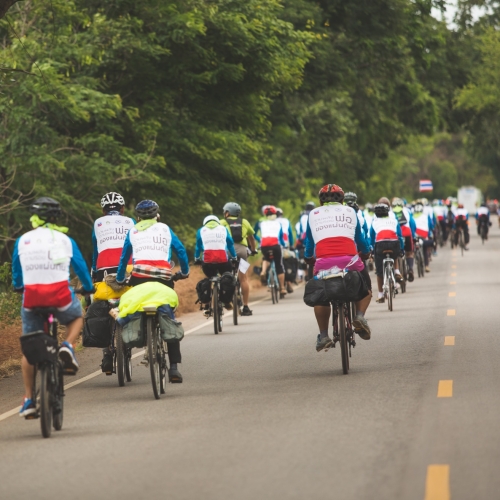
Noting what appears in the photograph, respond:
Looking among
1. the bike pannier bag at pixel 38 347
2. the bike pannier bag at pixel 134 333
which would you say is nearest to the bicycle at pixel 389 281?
the bike pannier bag at pixel 134 333

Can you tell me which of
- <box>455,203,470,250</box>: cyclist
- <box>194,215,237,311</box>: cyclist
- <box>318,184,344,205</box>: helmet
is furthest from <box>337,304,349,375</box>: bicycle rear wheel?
<box>455,203,470,250</box>: cyclist

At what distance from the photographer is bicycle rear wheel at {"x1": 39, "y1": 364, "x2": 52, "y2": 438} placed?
32.5ft

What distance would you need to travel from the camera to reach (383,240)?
23547 millimetres

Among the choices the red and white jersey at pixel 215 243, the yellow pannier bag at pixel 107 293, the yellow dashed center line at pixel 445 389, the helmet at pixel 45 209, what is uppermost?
the helmet at pixel 45 209

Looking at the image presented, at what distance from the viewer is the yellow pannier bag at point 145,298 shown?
12.1 m

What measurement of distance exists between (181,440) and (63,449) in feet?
2.87

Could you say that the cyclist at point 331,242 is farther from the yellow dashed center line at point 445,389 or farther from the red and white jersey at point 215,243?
the red and white jersey at point 215,243

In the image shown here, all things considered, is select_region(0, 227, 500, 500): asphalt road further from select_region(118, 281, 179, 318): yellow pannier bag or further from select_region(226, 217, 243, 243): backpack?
select_region(226, 217, 243, 243): backpack

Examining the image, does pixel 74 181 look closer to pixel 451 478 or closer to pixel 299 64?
pixel 299 64

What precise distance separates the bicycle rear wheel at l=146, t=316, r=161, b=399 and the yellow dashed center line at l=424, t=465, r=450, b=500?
4.37 m

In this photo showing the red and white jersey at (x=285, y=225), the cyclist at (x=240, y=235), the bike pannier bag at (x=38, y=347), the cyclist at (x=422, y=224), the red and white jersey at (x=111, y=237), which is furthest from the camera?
the cyclist at (x=422, y=224)

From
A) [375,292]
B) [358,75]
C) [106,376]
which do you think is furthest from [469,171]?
[106,376]

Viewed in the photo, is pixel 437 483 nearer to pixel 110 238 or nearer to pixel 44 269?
pixel 44 269

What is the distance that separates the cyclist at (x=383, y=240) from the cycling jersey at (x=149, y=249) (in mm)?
10840
